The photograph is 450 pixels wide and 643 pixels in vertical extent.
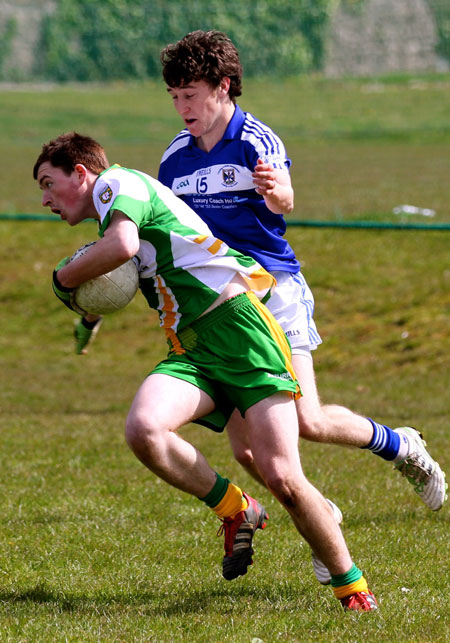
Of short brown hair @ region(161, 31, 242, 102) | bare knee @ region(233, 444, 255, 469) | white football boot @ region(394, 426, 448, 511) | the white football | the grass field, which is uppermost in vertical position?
short brown hair @ region(161, 31, 242, 102)

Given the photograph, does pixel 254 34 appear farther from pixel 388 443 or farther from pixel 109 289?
pixel 109 289

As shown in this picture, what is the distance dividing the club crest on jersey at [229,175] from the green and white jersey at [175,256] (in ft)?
1.75

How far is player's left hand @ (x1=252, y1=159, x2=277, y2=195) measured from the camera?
5.14 metres

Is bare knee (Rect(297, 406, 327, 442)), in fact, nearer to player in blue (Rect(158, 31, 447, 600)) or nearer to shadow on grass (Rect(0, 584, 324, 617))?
player in blue (Rect(158, 31, 447, 600))

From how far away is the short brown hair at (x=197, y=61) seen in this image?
5.29 m

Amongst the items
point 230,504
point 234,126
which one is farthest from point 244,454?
point 234,126

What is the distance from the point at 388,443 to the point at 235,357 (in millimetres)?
1329

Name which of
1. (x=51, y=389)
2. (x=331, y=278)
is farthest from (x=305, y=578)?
(x=331, y=278)

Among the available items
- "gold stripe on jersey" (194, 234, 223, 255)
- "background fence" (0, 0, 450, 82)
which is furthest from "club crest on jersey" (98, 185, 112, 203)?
"background fence" (0, 0, 450, 82)

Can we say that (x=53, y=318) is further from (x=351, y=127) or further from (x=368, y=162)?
(x=351, y=127)

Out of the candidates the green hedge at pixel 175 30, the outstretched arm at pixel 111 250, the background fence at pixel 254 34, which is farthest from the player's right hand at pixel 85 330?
the green hedge at pixel 175 30

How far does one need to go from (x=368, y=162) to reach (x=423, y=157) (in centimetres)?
208

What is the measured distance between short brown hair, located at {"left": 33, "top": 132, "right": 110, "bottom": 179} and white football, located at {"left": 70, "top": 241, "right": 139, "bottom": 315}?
40cm

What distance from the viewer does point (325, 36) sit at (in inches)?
1849
